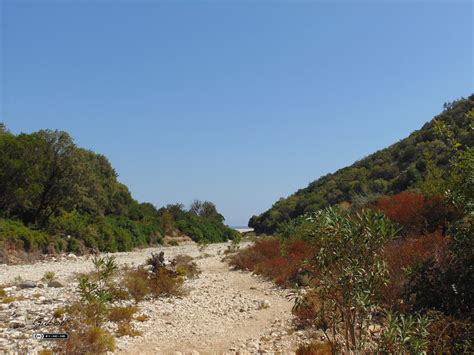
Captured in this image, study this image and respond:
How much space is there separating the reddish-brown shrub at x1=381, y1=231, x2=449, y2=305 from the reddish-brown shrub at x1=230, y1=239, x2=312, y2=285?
6.83 feet

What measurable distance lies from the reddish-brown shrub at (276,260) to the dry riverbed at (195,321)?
728 mm

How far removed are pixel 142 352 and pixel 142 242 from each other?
31941 millimetres

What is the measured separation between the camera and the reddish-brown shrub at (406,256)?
7366 millimetres

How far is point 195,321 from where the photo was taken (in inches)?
361

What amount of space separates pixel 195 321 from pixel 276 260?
24.3 ft

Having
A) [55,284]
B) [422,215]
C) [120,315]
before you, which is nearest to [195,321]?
[120,315]

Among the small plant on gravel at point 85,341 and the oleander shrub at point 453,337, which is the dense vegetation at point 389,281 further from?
the small plant on gravel at point 85,341

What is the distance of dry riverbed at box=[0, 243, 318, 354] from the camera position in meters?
7.26

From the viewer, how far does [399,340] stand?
4227mm

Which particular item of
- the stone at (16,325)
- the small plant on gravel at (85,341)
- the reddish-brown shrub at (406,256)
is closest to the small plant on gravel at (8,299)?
the stone at (16,325)

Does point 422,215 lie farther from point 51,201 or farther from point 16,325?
point 51,201

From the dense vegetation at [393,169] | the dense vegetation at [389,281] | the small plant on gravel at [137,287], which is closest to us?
the dense vegetation at [389,281]

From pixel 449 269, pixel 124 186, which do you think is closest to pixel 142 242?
pixel 124 186

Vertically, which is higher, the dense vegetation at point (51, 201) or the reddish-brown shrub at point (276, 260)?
the dense vegetation at point (51, 201)
